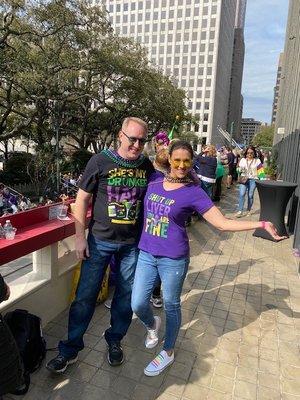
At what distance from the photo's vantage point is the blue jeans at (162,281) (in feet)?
8.28

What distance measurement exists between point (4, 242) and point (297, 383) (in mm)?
2589

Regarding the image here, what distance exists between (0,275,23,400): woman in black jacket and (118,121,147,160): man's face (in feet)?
4.00

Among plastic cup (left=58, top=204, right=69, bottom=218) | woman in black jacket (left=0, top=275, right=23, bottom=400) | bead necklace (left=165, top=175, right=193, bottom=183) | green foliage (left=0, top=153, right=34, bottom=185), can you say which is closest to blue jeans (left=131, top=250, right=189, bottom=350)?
bead necklace (left=165, top=175, right=193, bottom=183)

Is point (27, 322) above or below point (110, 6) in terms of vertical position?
below

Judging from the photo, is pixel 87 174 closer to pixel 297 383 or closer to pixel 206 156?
pixel 297 383

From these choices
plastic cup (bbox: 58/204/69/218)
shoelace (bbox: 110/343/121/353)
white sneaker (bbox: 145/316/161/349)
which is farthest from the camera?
plastic cup (bbox: 58/204/69/218)

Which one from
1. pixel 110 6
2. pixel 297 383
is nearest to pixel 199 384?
pixel 297 383

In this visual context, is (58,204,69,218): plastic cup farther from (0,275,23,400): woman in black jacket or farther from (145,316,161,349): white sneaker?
(0,275,23,400): woman in black jacket

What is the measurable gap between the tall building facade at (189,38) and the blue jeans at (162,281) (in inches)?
3472

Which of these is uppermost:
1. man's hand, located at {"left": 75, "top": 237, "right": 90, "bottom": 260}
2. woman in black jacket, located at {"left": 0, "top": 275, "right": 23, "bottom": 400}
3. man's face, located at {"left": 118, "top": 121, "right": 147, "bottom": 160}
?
man's face, located at {"left": 118, "top": 121, "right": 147, "bottom": 160}

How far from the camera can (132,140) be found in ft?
8.30

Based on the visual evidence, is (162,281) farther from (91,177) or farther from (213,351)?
(213,351)

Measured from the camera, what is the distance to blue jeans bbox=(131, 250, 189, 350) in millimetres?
2523

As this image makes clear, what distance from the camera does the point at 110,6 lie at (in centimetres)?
9475
